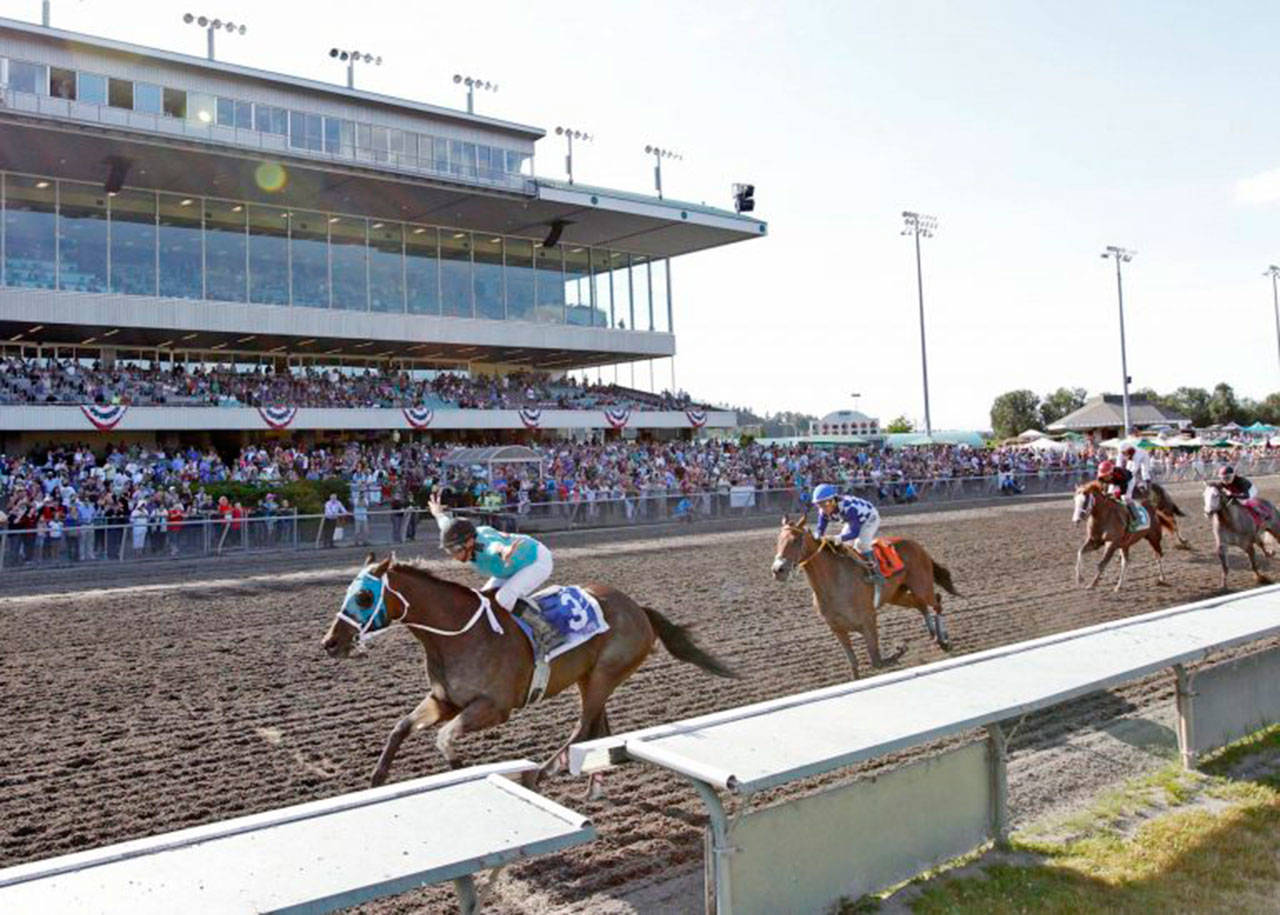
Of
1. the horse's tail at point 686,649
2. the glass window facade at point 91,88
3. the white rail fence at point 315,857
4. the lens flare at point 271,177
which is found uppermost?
the glass window facade at point 91,88

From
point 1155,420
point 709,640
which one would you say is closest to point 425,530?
point 709,640

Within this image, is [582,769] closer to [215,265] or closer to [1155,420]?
[215,265]

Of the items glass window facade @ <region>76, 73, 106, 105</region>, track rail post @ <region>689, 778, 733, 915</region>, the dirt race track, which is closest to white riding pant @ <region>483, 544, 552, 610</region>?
the dirt race track

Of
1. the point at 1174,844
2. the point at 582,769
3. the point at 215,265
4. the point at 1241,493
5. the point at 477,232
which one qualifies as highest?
the point at 477,232

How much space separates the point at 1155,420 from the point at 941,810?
8302 cm

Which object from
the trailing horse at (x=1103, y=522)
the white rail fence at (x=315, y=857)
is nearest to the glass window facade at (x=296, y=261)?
the trailing horse at (x=1103, y=522)

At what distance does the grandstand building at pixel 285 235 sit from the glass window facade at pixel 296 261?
0.08 metres

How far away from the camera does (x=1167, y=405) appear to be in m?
101

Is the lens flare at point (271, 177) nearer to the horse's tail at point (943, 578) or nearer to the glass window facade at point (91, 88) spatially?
the glass window facade at point (91, 88)

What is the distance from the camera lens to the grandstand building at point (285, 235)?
108ft

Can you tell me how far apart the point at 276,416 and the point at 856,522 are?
2843 cm

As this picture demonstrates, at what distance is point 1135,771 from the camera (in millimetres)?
6535

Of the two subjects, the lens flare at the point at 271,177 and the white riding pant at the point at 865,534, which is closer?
the white riding pant at the point at 865,534

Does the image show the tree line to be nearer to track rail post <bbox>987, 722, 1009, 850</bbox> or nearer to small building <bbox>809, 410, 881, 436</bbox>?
small building <bbox>809, 410, 881, 436</bbox>
